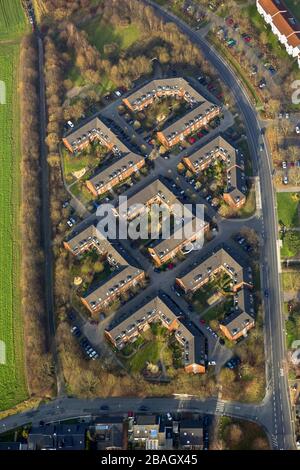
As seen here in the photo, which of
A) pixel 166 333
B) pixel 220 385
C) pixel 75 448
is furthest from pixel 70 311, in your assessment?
pixel 220 385

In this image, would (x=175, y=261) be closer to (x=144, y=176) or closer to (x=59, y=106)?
(x=144, y=176)

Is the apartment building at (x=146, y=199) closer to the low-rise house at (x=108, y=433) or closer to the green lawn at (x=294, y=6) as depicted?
the low-rise house at (x=108, y=433)

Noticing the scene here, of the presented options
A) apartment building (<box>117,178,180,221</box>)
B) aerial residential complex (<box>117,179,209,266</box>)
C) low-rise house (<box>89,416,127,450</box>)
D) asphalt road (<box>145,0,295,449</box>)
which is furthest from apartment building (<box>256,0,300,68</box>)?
low-rise house (<box>89,416,127,450</box>)

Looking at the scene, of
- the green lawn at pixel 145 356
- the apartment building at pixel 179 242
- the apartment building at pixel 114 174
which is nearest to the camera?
the green lawn at pixel 145 356

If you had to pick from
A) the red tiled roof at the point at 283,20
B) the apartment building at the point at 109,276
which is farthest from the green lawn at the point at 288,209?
the red tiled roof at the point at 283,20

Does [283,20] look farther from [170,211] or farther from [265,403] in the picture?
[265,403]

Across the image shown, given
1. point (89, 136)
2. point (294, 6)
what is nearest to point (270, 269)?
point (89, 136)
